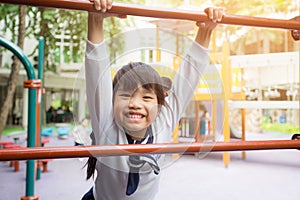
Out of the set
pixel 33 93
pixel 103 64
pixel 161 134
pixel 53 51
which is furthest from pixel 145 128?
pixel 53 51

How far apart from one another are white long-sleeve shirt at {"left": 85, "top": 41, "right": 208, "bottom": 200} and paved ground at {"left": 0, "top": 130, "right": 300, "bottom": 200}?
697mm

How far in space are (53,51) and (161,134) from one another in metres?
3.89

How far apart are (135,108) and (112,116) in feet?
0.18

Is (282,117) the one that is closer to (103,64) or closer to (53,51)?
(53,51)

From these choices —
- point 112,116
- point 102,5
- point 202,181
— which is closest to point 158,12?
point 102,5

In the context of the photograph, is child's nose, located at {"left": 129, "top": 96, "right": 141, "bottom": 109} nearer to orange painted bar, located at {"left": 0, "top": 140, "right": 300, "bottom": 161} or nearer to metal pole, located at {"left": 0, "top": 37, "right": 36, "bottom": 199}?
orange painted bar, located at {"left": 0, "top": 140, "right": 300, "bottom": 161}

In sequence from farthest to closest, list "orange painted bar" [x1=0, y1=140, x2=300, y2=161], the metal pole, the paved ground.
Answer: the paved ground
the metal pole
"orange painted bar" [x1=0, y1=140, x2=300, y2=161]

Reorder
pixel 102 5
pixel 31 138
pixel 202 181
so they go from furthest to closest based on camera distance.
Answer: pixel 202 181
pixel 31 138
pixel 102 5

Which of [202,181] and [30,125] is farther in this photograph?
[202,181]

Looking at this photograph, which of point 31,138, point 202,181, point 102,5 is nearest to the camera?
point 102,5

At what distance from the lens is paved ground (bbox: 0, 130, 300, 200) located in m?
1.67

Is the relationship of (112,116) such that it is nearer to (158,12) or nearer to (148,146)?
(148,146)

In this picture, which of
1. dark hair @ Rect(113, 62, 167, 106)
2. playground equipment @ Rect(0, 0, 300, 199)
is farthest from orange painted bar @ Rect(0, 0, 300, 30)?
dark hair @ Rect(113, 62, 167, 106)

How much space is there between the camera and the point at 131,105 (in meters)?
0.63
